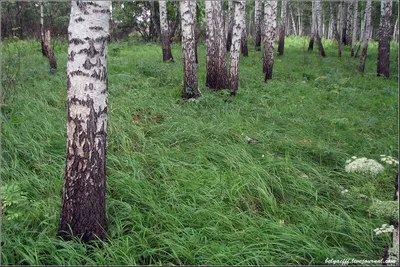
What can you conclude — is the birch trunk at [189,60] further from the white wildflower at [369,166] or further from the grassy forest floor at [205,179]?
the white wildflower at [369,166]

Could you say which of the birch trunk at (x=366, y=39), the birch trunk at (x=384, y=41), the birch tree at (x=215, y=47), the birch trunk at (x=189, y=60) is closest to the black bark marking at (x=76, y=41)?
the birch trunk at (x=189, y=60)

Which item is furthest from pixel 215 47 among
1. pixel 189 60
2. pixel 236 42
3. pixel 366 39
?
pixel 366 39

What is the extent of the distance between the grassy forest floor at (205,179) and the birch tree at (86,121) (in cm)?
21

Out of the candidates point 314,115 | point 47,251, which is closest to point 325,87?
point 314,115

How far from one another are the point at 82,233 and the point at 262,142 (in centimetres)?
315

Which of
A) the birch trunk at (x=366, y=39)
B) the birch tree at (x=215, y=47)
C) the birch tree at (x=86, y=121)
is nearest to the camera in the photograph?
the birch tree at (x=86, y=121)

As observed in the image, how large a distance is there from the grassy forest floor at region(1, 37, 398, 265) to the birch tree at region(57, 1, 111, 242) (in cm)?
21

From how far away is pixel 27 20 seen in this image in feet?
90.4

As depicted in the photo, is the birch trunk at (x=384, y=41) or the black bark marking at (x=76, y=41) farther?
the birch trunk at (x=384, y=41)

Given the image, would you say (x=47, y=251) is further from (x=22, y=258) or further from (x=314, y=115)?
(x=314, y=115)

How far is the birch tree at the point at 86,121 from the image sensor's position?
2.62m

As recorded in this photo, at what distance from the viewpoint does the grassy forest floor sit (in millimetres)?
2844

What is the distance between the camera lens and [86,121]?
2717mm

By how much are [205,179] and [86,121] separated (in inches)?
65.0
